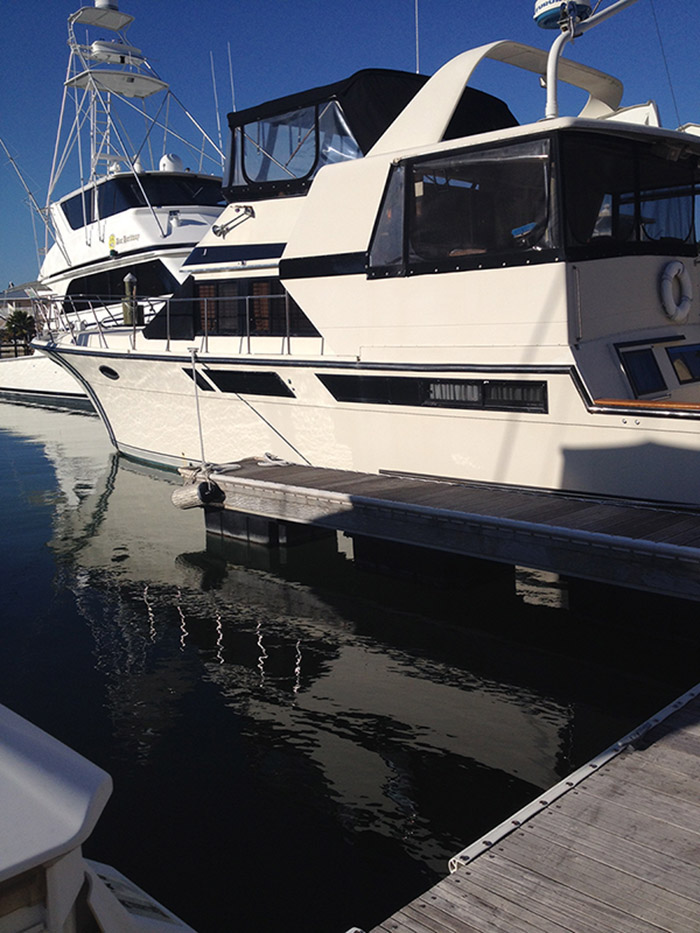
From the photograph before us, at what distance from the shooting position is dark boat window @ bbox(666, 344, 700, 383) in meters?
7.52

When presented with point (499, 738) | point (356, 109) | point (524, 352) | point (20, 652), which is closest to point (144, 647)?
point (20, 652)

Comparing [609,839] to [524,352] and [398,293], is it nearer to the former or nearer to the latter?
[524,352]

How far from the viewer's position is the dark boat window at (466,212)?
22.5 feet

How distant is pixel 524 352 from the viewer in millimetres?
6953

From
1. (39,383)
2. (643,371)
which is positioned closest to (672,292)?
(643,371)

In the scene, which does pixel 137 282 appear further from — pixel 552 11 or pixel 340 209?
pixel 552 11

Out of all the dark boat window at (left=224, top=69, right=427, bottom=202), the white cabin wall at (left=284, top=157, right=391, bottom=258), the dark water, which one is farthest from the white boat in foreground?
the dark boat window at (left=224, top=69, right=427, bottom=202)

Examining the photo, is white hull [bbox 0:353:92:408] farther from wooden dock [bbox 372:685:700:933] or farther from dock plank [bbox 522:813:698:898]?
dock plank [bbox 522:813:698:898]

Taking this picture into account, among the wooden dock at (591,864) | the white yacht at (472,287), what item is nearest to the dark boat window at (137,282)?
the white yacht at (472,287)

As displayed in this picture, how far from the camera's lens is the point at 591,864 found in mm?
2834

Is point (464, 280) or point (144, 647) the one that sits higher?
point (464, 280)

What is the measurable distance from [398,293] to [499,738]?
446 centimetres

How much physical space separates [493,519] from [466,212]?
3.05m

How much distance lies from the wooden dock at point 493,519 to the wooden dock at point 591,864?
1.83 metres
